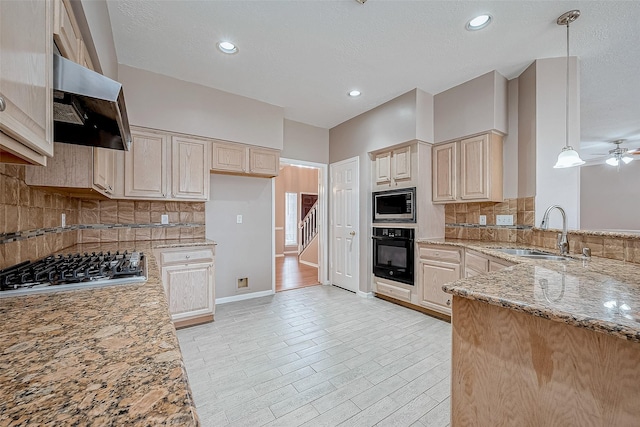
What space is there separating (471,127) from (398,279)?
2.01 meters

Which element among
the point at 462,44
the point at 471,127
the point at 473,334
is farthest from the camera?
the point at 471,127

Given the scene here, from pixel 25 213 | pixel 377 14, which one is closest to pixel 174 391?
pixel 25 213

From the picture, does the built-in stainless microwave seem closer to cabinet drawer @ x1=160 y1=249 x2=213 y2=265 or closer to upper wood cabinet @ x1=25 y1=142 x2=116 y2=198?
cabinet drawer @ x1=160 y1=249 x2=213 y2=265

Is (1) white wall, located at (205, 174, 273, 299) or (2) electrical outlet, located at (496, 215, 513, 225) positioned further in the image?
(1) white wall, located at (205, 174, 273, 299)

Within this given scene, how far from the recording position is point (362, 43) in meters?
Answer: 2.49

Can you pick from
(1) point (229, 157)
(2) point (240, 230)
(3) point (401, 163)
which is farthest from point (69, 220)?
(3) point (401, 163)

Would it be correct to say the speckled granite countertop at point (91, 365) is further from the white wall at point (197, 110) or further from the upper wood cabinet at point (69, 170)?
the white wall at point (197, 110)

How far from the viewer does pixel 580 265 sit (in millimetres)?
1641

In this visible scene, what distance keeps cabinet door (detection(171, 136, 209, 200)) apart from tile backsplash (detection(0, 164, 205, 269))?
1.07 feet

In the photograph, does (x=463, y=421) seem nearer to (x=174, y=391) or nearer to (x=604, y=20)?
(x=174, y=391)

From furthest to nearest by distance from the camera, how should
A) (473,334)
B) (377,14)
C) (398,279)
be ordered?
(398,279) → (377,14) → (473,334)

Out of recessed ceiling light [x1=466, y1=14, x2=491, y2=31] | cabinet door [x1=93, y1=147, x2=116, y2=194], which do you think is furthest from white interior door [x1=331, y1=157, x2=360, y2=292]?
cabinet door [x1=93, y1=147, x2=116, y2=194]

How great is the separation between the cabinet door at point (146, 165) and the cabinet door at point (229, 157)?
0.52 m

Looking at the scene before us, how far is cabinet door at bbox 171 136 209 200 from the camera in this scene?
10.2 ft
